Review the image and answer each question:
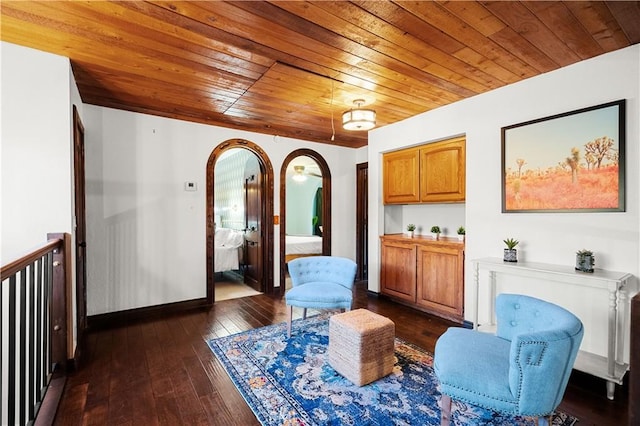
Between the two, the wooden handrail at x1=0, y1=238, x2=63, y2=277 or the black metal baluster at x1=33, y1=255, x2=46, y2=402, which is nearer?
the wooden handrail at x1=0, y1=238, x2=63, y2=277

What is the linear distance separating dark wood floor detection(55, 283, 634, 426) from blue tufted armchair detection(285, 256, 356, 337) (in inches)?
24.6

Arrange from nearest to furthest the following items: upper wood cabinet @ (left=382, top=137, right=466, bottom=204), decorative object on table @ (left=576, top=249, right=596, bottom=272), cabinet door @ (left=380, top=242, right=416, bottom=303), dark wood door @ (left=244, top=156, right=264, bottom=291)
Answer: decorative object on table @ (left=576, top=249, right=596, bottom=272)
upper wood cabinet @ (left=382, top=137, right=466, bottom=204)
cabinet door @ (left=380, top=242, right=416, bottom=303)
dark wood door @ (left=244, top=156, right=264, bottom=291)

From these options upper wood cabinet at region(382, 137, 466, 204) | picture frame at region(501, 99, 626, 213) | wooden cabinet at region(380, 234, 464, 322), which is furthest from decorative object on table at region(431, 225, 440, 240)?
picture frame at region(501, 99, 626, 213)

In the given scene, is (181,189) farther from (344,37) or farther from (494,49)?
(494,49)

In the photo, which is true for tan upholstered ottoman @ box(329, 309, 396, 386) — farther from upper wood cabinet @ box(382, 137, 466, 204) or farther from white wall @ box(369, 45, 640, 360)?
upper wood cabinet @ box(382, 137, 466, 204)

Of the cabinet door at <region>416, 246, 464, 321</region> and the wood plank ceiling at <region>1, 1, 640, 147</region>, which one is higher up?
the wood plank ceiling at <region>1, 1, 640, 147</region>

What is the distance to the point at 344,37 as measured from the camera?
2.19m

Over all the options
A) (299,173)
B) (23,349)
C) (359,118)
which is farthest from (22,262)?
(299,173)

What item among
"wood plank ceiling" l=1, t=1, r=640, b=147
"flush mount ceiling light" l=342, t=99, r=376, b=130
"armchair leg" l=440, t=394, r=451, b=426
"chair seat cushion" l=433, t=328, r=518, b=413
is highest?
"wood plank ceiling" l=1, t=1, r=640, b=147

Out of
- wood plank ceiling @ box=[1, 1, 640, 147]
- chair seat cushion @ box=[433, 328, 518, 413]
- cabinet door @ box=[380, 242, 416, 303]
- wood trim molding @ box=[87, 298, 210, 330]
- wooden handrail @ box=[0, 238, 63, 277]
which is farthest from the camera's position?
cabinet door @ box=[380, 242, 416, 303]

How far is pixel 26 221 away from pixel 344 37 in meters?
2.74

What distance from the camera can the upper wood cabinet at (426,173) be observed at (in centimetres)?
361

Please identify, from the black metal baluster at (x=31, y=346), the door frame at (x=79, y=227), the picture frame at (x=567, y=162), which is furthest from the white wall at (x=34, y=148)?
the picture frame at (x=567, y=162)

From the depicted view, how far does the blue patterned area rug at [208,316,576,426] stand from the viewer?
6.32 ft
